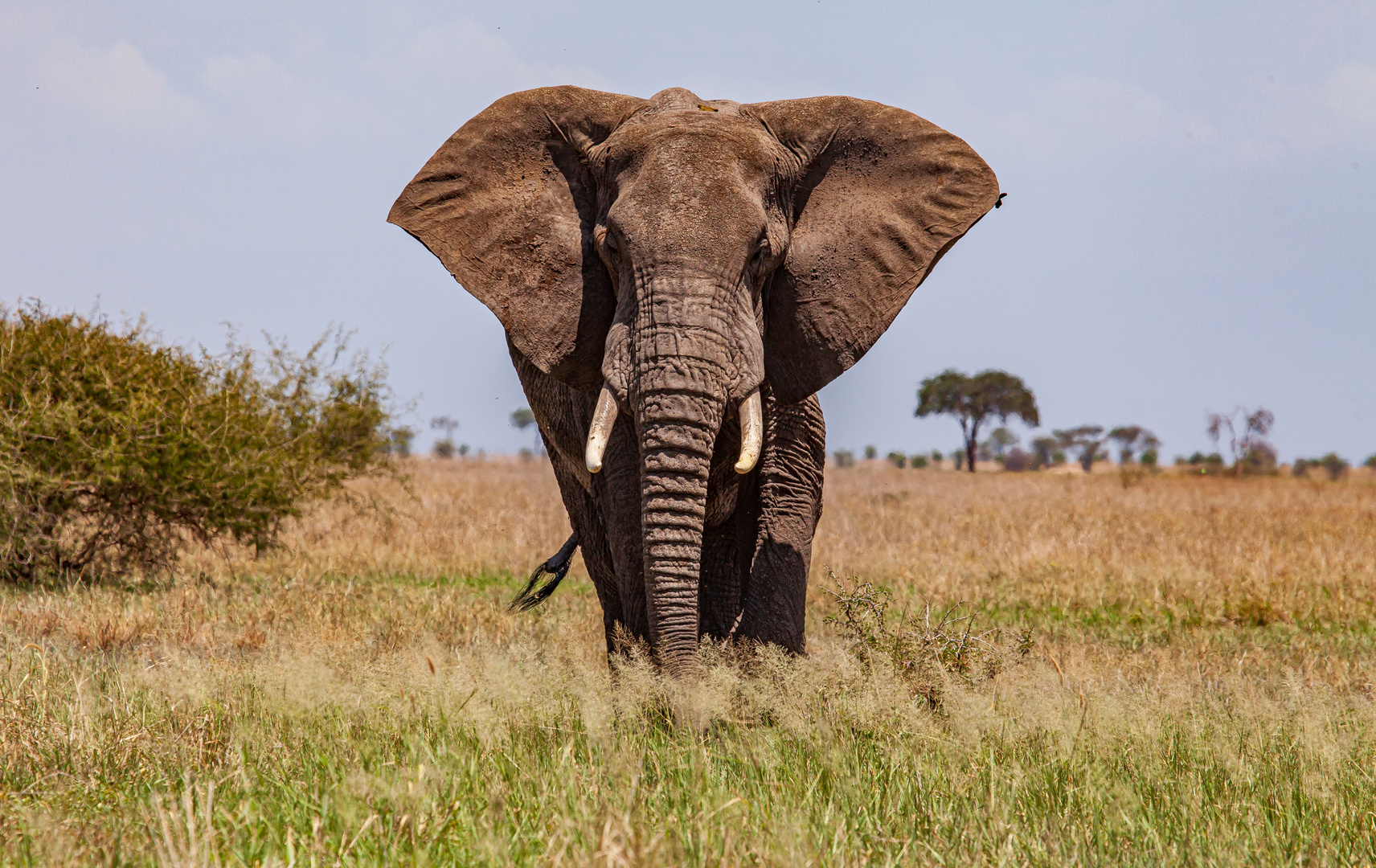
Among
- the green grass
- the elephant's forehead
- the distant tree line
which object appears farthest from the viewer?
the distant tree line

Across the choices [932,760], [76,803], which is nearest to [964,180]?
[932,760]

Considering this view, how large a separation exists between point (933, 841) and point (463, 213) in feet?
11.3

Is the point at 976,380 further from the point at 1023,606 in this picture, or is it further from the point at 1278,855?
the point at 1278,855

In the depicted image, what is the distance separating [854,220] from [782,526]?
4.72 feet

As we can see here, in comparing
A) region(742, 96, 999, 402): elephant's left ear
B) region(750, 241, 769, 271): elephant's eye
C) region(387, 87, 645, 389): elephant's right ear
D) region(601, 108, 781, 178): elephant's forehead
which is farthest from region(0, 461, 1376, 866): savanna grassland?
region(601, 108, 781, 178): elephant's forehead

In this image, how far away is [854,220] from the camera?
Result: 16.8 feet

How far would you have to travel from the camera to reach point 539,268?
5008 millimetres

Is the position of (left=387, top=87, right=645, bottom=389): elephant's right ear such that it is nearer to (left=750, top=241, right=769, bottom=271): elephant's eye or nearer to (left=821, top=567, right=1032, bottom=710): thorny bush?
(left=750, top=241, right=769, bottom=271): elephant's eye

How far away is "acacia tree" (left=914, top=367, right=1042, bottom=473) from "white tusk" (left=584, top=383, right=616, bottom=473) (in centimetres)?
5762

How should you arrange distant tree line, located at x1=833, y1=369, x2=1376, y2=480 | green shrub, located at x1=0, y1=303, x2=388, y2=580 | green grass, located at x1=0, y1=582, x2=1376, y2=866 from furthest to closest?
distant tree line, located at x1=833, y1=369, x2=1376, y2=480 < green shrub, located at x1=0, y1=303, x2=388, y2=580 < green grass, located at x1=0, y1=582, x2=1376, y2=866

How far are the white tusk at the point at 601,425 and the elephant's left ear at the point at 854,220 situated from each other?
851 millimetres

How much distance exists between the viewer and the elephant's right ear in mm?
4938

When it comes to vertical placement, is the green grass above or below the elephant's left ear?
below

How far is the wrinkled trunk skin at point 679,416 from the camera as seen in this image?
14.3 feet
